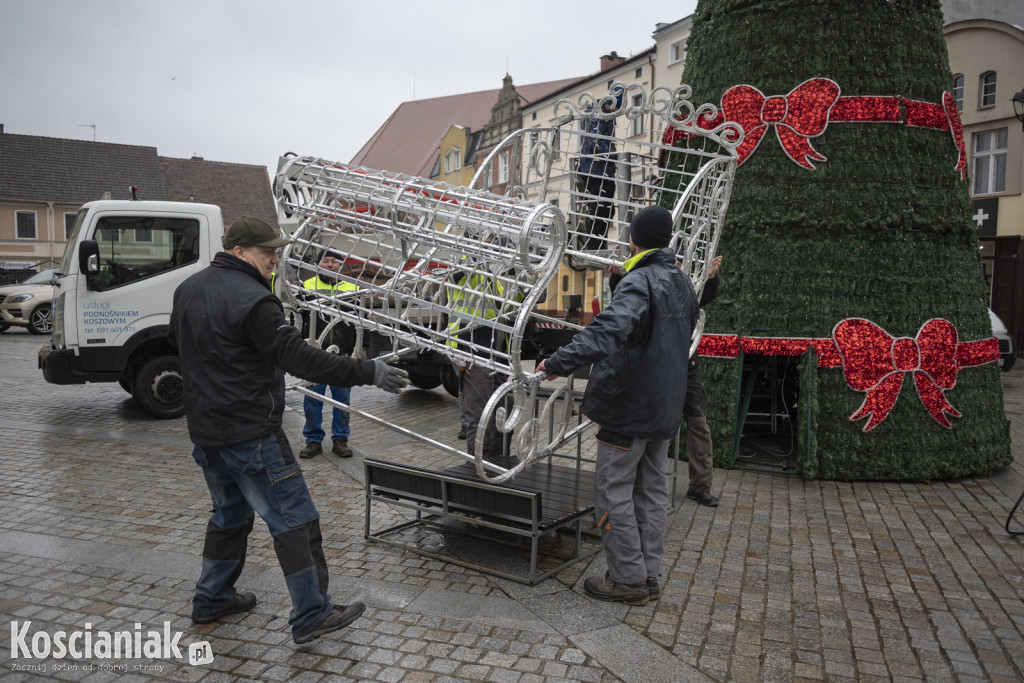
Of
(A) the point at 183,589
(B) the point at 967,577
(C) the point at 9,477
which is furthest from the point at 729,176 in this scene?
(C) the point at 9,477

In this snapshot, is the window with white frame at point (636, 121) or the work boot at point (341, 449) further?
the work boot at point (341, 449)

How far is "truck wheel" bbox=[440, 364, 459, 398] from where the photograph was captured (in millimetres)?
10422

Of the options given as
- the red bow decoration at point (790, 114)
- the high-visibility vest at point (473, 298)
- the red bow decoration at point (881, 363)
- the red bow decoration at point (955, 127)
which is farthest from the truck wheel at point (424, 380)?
the red bow decoration at point (955, 127)

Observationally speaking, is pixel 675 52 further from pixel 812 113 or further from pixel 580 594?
pixel 580 594

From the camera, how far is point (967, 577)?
4.65 meters

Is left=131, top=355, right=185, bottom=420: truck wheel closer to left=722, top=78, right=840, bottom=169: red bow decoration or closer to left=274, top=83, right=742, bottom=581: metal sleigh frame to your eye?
left=274, top=83, right=742, bottom=581: metal sleigh frame

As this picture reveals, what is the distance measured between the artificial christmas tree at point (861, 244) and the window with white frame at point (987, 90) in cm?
1693

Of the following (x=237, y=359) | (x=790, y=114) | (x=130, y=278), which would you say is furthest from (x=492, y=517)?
(x=130, y=278)

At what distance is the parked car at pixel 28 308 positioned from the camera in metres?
20.2

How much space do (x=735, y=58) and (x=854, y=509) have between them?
4.08 metres

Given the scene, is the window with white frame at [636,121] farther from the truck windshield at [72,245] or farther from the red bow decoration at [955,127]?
the truck windshield at [72,245]

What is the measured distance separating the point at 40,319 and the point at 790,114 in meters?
20.1

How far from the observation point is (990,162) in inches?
821

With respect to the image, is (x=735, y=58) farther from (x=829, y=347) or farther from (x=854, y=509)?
(x=854, y=509)
